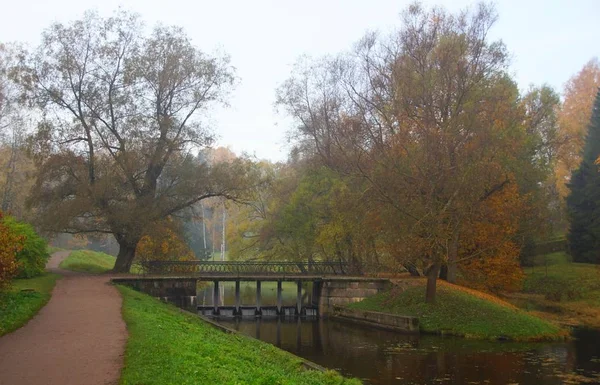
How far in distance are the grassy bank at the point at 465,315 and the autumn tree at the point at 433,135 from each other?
3.84 ft

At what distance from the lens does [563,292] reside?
37.1 meters

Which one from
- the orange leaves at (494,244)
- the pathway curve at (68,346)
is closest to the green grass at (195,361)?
the pathway curve at (68,346)

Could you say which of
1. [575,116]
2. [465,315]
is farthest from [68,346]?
[575,116]

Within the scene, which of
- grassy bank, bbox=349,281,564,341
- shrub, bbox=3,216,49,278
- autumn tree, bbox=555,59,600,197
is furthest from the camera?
autumn tree, bbox=555,59,600,197

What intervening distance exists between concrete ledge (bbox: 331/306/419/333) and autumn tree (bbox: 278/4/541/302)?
2273 millimetres

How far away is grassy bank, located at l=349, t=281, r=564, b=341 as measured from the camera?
24.3 meters

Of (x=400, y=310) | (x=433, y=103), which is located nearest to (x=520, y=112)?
(x=433, y=103)

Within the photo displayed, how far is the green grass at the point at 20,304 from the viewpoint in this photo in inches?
620

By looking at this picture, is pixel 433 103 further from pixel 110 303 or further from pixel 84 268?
pixel 84 268

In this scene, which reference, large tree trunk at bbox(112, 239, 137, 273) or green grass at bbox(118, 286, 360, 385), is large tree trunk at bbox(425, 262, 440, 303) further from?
large tree trunk at bbox(112, 239, 137, 273)

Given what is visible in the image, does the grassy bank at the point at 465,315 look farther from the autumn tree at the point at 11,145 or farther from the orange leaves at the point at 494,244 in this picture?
the autumn tree at the point at 11,145

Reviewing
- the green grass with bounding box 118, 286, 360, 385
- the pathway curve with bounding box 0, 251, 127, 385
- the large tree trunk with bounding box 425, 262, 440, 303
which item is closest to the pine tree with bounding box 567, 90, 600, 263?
the large tree trunk with bounding box 425, 262, 440, 303

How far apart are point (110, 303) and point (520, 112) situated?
→ 28.1 m

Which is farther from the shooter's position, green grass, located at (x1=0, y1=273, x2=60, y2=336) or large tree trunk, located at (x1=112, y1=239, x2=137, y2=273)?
large tree trunk, located at (x1=112, y1=239, x2=137, y2=273)
